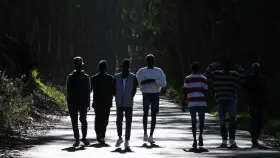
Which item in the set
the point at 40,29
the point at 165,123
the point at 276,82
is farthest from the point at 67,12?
the point at 165,123

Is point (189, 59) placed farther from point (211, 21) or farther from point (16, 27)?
point (16, 27)

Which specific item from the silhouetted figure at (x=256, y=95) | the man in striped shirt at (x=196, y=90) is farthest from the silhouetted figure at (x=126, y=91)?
the silhouetted figure at (x=256, y=95)

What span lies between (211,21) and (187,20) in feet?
14.5

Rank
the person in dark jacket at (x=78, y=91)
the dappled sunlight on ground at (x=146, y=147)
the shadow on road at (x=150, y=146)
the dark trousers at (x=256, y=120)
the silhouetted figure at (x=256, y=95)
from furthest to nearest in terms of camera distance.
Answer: the dark trousers at (x=256, y=120) < the silhouetted figure at (x=256, y=95) < the person in dark jacket at (x=78, y=91) < the shadow on road at (x=150, y=146) < the dappled sunlight on ground at (x=146, y=147)

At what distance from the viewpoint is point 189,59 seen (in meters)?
64.2

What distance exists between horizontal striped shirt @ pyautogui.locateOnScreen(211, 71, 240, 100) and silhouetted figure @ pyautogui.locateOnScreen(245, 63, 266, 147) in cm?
69

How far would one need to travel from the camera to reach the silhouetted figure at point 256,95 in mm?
19375

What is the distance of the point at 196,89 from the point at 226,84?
71cm

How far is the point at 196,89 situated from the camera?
1852cm

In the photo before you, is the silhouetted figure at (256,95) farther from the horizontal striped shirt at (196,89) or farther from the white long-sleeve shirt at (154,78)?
the white long-sleeve shirt at (154,78)

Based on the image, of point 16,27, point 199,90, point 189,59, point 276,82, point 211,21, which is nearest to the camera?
point 199,90

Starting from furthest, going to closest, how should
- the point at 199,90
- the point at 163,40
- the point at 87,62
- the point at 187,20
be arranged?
1. the point at 87,62
2. the point at 163,40
3. the point at 187,20
4. the point at 199,90

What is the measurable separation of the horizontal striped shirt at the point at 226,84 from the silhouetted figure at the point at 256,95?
0.69 metres

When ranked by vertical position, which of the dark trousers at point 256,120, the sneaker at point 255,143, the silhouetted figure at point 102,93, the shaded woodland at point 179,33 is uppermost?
the shaded woodland at point 179,33
